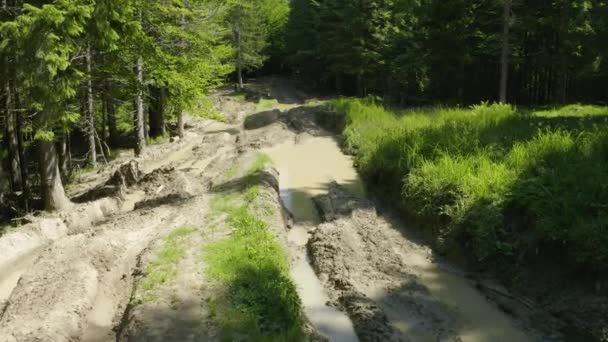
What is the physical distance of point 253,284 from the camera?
6.67 m

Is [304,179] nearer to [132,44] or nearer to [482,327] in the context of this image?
[132,44]

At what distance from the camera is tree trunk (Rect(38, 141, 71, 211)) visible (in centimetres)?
1120

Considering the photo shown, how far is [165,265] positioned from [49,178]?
17.6 ft

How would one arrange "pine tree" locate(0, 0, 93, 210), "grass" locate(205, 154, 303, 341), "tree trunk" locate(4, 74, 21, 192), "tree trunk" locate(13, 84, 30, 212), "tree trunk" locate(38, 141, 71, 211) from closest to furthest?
1. "grass" locate(205, 154, 303, 341)
2. "pine tree" locate(0, 0, 93, 210)
3. "tree trunk" locate(38, 141, 71, 211)
4. "tree trunk" locate(4, 74, 21, 192)
5. "tree trunk" locate(13, 84, 30, 212)

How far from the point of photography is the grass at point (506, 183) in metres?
7.42

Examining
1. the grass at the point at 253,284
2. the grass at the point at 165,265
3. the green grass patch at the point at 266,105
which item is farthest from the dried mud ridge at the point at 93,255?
the green grass patch at the point at 266,105

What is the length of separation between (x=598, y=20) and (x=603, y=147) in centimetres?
1466

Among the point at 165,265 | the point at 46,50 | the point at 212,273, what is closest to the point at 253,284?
the point at 212,273

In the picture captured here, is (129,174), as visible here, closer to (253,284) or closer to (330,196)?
(330,196)

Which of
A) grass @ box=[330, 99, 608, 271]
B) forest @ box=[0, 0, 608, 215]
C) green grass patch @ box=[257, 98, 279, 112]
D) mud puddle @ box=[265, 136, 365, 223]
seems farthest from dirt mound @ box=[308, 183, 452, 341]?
green grass patch @ box=[257, 98, 279, 112]

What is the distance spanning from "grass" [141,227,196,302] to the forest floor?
2cm

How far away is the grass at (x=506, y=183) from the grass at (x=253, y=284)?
10.7ft

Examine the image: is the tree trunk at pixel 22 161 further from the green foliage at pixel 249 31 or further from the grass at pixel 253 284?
the green foliage at pixel 249 31

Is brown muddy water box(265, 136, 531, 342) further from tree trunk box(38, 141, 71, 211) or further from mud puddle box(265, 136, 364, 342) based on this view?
tree trunk box(38, 141, 71, 211)
